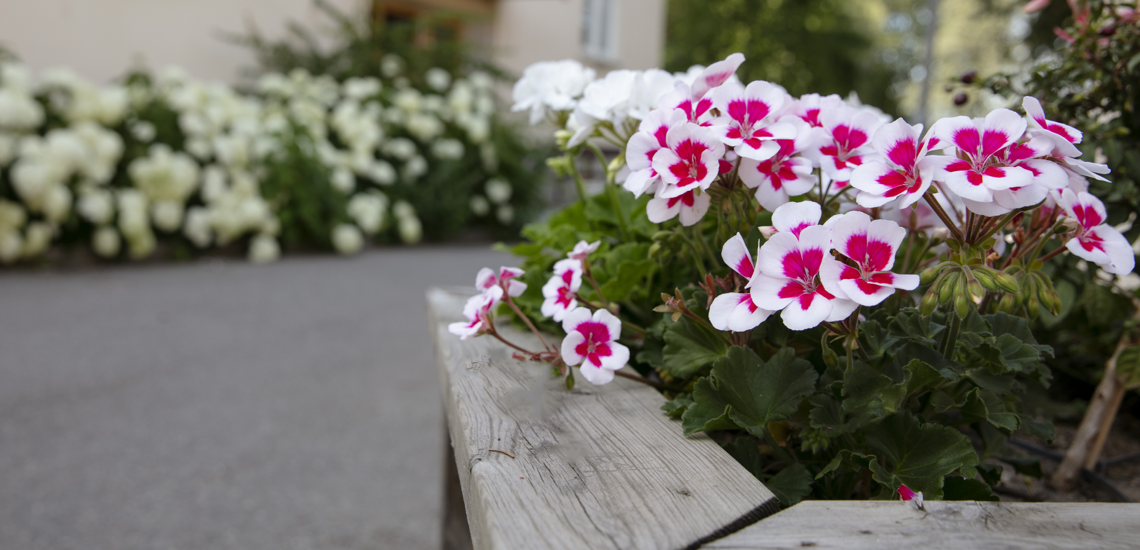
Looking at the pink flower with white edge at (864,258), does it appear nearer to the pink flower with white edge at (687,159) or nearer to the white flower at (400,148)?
the pink flower with white edge at (687,159)

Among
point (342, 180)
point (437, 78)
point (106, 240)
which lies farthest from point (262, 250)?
point (437, 78)

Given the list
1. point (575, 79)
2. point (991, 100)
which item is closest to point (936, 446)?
point (575, 79)

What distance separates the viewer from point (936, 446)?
2.58 feet

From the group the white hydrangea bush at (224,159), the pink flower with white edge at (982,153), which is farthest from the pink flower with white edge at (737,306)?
the white hydrangea bush at (224,159)

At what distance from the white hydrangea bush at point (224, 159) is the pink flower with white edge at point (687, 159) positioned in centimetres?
478

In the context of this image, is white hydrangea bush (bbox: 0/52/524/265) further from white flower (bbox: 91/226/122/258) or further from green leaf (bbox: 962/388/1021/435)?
green leaf (bbox: 962/388/1021/435)

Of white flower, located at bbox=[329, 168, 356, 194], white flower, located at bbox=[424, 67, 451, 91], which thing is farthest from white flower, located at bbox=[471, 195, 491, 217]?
white flower, located at bbox=[329, 168, 356, 194]

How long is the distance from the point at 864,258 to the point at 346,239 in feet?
18.2

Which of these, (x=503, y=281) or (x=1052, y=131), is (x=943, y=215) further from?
(x=503, y=281)

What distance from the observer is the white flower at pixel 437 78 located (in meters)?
6.96

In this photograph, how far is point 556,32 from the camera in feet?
32.8

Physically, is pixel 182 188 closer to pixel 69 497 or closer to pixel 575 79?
pixel 69 497

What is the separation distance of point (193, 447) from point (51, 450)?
44 centimetres

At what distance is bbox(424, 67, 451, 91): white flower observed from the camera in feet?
22.8
